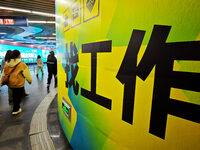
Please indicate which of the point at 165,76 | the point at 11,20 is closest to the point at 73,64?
Result: the point at 165,76

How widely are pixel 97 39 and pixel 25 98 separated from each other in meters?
3.53

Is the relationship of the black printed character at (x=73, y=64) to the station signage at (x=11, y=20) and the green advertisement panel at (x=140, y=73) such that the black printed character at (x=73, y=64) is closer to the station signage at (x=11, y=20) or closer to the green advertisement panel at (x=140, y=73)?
the green advertisement panel at (x=140, y=73)

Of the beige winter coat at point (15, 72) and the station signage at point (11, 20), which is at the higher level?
the station signage at point (11, 20)

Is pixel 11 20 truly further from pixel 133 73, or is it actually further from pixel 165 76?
pixel 165 76

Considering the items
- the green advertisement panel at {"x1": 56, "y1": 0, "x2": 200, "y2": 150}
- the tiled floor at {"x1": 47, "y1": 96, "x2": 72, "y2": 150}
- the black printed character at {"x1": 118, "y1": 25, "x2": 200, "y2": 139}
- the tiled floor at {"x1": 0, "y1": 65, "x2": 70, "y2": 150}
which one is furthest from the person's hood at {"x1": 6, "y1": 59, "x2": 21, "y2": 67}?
the black printed character at {"x1": 118, "y1": 25, "x2": 200, "y2": 139}

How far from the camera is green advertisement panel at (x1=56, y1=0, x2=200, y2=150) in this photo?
1.77ft

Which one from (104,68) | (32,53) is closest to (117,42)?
(104,68)

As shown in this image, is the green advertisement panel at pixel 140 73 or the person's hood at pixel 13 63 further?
the person's hood at pixel 13 63

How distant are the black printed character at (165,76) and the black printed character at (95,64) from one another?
12.9 inches

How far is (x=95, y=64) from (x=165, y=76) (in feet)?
1.91

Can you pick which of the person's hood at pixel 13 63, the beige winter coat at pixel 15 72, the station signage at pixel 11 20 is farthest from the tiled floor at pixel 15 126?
the station signage at pixel 11 20

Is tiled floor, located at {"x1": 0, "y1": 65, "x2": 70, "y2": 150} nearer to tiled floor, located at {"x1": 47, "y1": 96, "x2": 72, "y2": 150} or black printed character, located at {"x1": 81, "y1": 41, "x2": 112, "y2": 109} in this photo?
tiled floor, located at {"x1": 47, "y1": 96, "x2": 72, "y2": 150}

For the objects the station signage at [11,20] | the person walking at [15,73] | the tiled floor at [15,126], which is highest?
the station signage at [11,20]

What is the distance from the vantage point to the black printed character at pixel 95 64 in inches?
36.5
